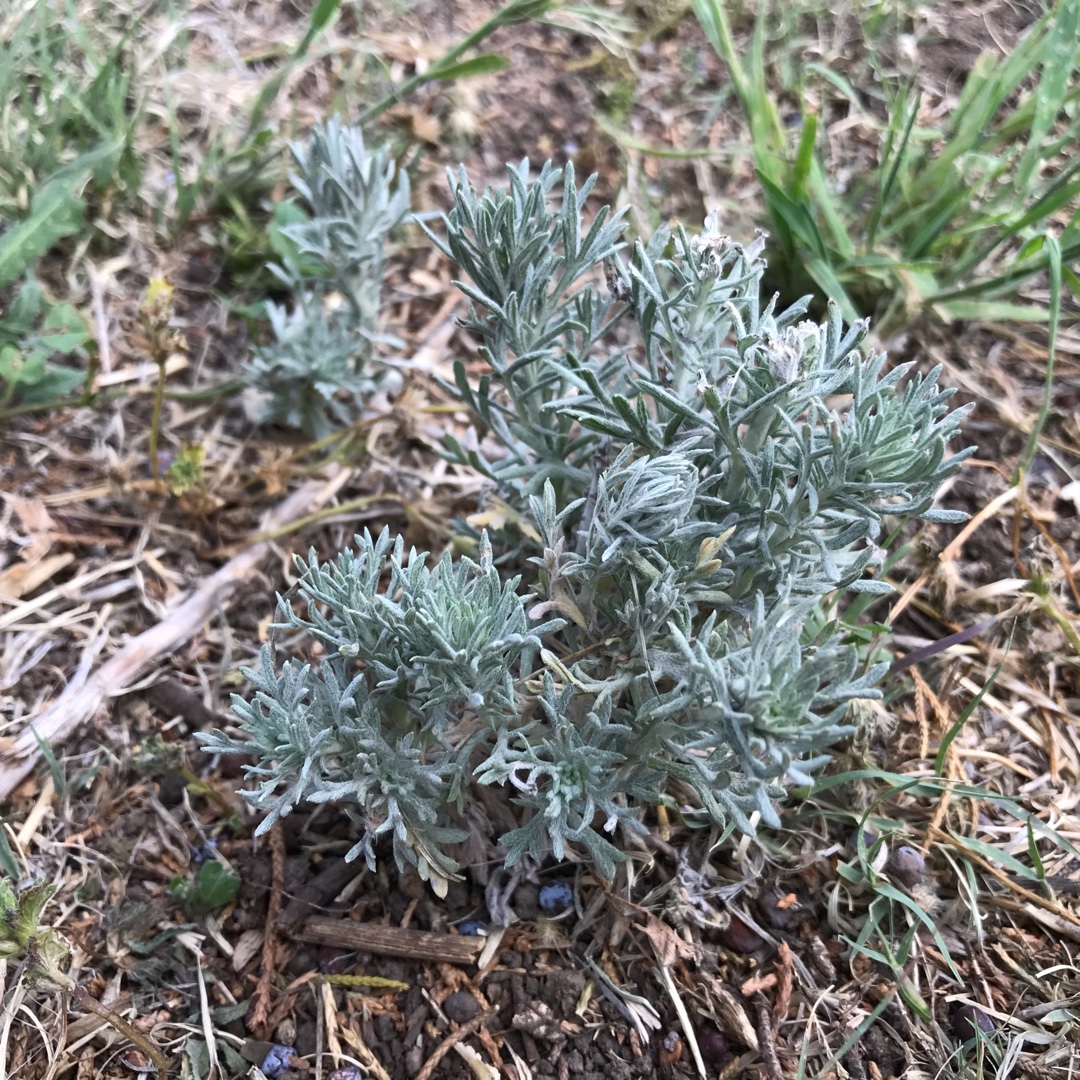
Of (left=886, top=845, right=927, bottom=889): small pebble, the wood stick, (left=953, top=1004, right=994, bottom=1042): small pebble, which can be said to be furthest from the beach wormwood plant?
(left=953, top=1004, right=994, bottom=1042): small pebble

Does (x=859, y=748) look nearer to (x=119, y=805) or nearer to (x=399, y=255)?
(x=119, y=805)

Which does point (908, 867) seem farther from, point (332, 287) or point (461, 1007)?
point (332, 287)

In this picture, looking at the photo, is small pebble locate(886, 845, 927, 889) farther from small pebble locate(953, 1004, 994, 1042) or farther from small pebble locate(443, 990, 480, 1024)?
small pebble locate(443, 990, 480, 1024)

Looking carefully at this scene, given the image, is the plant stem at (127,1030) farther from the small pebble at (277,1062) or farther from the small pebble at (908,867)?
the small pebble at (908,867)

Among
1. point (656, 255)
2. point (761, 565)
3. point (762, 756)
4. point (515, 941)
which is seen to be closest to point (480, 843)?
point (515, 941)

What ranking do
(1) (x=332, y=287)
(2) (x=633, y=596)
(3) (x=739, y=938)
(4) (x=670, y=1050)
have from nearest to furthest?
(2) (x=633, y=596) < (4) (x=670, y=1050) < (3) (x=739, y=938) < (1) (x=332, y=287)

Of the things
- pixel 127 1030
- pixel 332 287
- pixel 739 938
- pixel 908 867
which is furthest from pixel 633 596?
pixel 332 287
